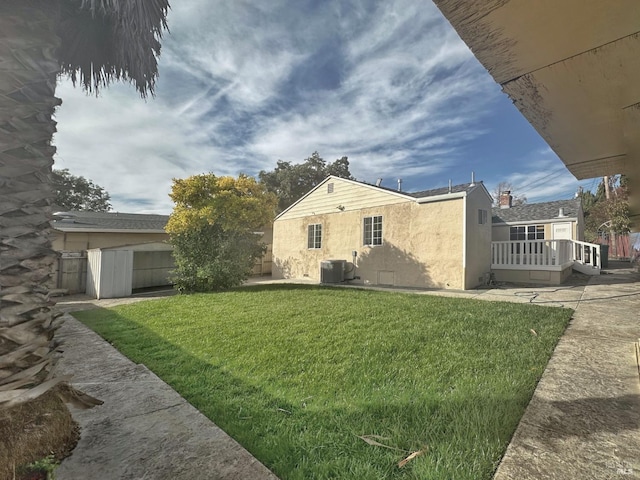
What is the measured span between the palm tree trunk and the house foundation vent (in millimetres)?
10818

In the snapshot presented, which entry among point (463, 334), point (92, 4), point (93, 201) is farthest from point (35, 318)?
point (93, 201)

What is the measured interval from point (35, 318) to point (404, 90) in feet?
35.5

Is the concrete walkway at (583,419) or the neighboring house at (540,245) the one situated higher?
the neighboring house at (540,245)

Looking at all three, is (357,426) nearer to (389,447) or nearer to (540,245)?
(389,447)

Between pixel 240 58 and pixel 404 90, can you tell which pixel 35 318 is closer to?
pixel 240 58

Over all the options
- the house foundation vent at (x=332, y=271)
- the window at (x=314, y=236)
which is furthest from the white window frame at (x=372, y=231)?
the window at (x=314, y=236)

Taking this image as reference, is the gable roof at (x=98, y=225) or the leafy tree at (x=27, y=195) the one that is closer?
the leafy tree at (x=27, y=195)

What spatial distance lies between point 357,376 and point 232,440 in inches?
59.4

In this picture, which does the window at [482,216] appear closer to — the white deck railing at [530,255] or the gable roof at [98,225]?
the white deck railing at [530,255]

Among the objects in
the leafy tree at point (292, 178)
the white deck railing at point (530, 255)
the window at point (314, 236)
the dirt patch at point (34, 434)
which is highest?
the leafy tree at point (292, 178)

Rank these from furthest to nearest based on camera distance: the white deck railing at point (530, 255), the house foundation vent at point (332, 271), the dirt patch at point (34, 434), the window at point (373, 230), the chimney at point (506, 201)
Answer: the chimney at point (506, 201), the house foundation vent at point (332, 271), the window at point (373, 230), the white deck railing at point (530, 255), the dirt patch at point (34, 434)

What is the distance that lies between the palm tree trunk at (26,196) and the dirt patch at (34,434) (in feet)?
0.38

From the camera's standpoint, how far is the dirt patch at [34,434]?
140 centimetres

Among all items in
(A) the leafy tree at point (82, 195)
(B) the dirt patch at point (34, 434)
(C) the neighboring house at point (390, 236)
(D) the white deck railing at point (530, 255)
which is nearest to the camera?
(B) the dirt patch at point (34, 434)
